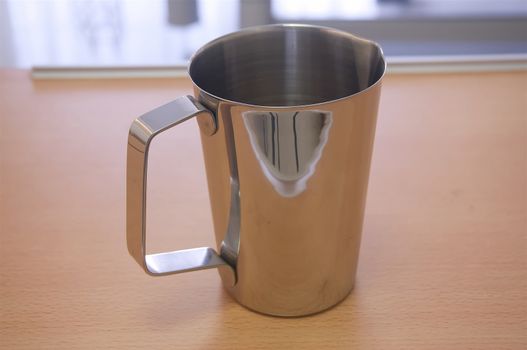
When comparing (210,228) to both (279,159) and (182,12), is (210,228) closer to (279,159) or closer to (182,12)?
(279,159)

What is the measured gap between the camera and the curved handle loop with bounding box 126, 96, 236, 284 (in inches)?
15.6

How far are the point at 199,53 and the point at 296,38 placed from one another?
81 mm

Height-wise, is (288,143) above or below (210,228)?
above

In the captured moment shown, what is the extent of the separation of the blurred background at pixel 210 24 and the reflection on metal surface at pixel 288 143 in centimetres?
66

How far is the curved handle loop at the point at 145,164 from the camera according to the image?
0.40 m

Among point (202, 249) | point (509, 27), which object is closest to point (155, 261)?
point (202, 249)

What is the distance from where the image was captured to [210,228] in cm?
57

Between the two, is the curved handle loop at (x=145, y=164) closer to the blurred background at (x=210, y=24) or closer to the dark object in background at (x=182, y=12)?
the blurred background at (x=210, y=24)

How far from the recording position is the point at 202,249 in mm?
478

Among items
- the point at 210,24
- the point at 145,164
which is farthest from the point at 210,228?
the point at 210,24

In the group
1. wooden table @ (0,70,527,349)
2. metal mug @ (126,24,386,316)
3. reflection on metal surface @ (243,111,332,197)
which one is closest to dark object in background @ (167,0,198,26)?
wooden table @ (0,70,527,349)

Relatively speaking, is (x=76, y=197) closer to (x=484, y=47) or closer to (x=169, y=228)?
(x=169, y=228)

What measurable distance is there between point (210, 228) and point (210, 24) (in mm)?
658

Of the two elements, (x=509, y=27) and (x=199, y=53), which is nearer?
(x=199, y=53)
